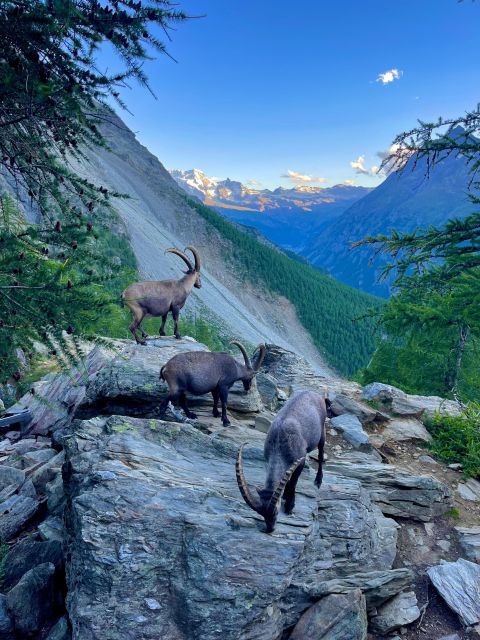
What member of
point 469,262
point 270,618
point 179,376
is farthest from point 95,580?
point 469,262

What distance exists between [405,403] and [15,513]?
12.0 m

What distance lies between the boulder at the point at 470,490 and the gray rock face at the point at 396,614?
414 cm

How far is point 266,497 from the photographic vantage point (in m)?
6.41

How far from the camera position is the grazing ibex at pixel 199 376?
32.0 feet

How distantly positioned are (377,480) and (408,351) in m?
17.9

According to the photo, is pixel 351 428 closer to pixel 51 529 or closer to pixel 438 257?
pixel 438 257

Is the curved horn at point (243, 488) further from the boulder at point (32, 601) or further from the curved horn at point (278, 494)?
the boulder at point (32, 601)

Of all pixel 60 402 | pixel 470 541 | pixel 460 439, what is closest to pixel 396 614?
pixel 470 541

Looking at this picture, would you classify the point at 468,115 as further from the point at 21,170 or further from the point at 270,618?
the point at 270,618

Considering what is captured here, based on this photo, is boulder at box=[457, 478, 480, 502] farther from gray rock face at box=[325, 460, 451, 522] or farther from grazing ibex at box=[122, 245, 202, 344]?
grazing ibex at box=[122, 245, 202, 344]

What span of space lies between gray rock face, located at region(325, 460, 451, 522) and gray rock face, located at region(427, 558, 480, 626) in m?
1.47

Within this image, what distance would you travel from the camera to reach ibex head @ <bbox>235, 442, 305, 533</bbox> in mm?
5980

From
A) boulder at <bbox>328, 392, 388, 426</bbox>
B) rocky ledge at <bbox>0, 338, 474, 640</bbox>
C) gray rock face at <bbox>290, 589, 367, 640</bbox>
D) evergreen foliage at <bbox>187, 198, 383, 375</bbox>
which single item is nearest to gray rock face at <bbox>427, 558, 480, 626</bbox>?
rocky ledge at <bbox>0, 338, 474, 640</bbox>

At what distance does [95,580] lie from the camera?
5.68 metres
